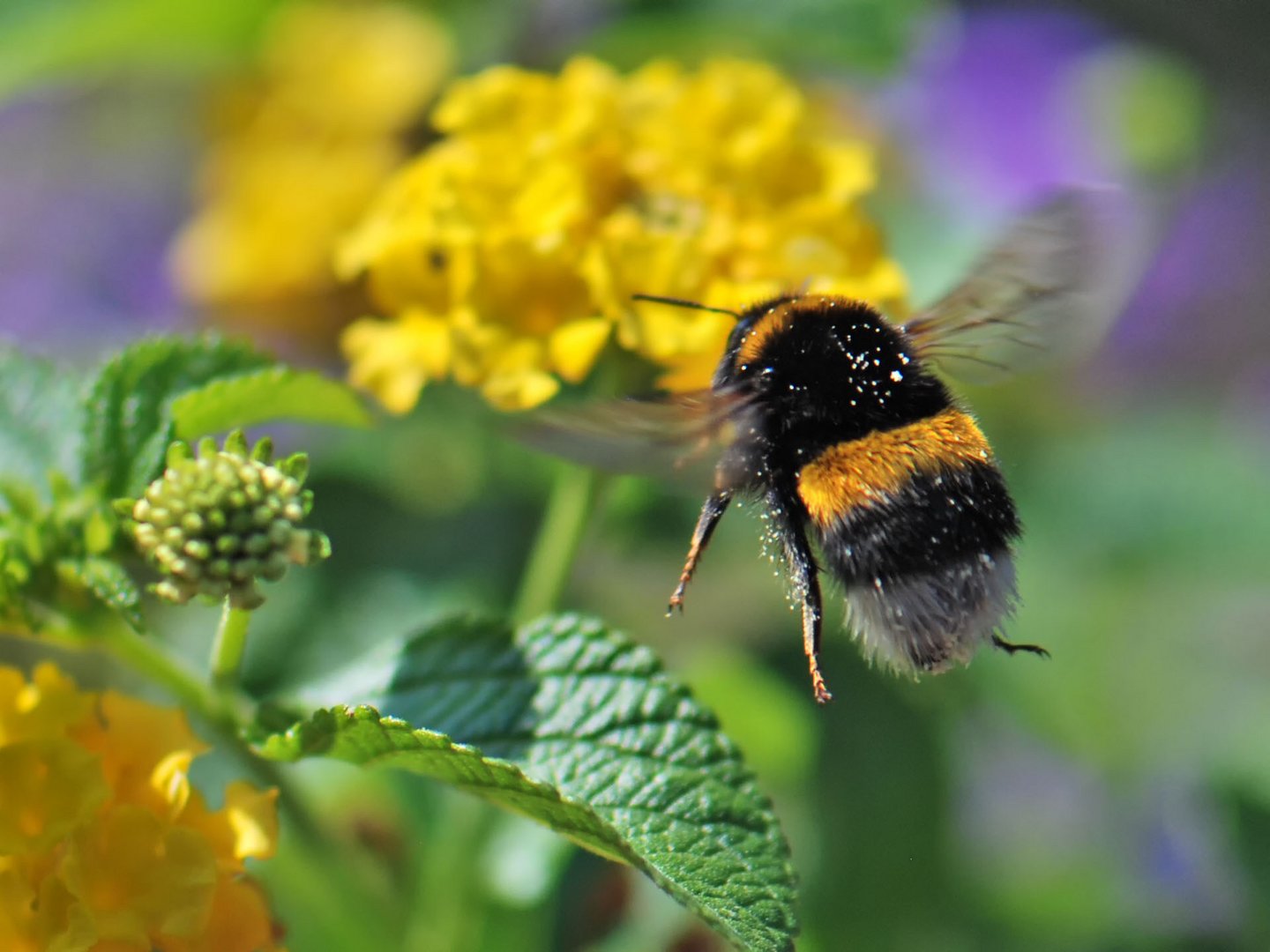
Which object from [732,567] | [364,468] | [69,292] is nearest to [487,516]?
[364,468]

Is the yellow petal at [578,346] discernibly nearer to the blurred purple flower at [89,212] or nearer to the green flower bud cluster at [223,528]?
the green flower bud cluster at [223,528]

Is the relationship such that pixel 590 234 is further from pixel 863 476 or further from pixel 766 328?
pixel 863 476

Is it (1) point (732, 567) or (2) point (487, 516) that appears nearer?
(2) point (487, 516)

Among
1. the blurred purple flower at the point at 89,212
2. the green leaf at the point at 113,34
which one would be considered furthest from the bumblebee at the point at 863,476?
the blurred purple flower at the point at 89,212

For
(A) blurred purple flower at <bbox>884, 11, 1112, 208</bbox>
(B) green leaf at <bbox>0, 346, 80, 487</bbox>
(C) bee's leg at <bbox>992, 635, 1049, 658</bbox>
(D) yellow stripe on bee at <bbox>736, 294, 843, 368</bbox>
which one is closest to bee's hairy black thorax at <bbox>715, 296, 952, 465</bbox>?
(D) yellow stripe on bee at <bbox>736, 294, 843, 368</bbox>

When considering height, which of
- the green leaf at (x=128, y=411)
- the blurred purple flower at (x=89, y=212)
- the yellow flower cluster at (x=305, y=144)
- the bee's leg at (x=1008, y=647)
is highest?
the green leaf at (x=128, y=411)

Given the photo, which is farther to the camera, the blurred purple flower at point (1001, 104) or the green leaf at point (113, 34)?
the blurred purple flower at point (1001, 104)

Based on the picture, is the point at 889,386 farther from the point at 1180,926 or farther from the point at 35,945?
the point at 1180,926
